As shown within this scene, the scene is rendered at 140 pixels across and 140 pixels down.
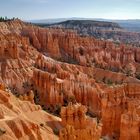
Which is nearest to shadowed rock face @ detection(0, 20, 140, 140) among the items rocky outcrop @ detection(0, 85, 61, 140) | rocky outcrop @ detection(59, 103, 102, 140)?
rocky outcrop @ detection(0, 85, 61, 140)

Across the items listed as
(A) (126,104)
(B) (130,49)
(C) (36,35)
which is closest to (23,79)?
(A) (126,104)

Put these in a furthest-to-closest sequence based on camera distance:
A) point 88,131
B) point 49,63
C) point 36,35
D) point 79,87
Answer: point 36,35
point 49,63
point 79,87
point 88,131

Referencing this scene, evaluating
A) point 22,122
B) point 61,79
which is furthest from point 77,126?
point 61,79

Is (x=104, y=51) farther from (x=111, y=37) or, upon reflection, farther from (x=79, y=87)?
(x=111, y=37)

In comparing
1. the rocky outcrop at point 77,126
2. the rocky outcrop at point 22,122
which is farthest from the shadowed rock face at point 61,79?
the rocky outcrop at point 77,126

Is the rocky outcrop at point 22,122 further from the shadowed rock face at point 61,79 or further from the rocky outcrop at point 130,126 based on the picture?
the rocky outcrop at point 130,126
